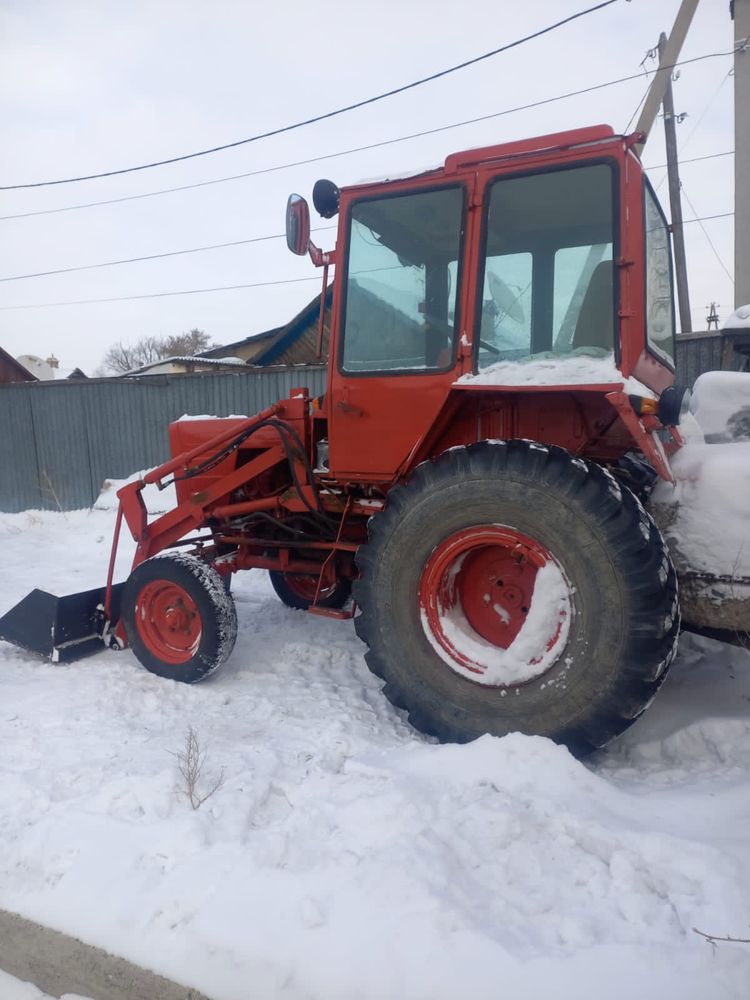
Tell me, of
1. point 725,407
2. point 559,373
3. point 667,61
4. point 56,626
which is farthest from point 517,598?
point 667,61

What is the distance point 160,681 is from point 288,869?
6.47 feet

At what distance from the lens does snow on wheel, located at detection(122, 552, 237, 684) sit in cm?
364

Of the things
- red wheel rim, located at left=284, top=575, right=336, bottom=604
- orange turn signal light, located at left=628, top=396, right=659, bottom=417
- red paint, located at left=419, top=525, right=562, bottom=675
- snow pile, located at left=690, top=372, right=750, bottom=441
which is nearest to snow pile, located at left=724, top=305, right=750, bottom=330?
snow pile, located at left=690, top=372, right=750, bottom=441

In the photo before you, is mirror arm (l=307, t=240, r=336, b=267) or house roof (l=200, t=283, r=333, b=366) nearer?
mirror arm (l=307, t=240, r=336, b=267)

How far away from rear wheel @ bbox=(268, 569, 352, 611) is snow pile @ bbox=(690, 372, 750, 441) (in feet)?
8.27

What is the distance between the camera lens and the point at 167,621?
3.86m

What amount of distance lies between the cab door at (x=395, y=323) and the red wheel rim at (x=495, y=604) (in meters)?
0.63

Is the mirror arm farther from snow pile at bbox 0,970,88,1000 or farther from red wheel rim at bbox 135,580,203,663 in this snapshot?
snow pile at bbox 0,970,88,1000

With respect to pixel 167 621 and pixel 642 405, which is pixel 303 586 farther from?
pixel 642 405

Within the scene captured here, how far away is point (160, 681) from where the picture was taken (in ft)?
12.1

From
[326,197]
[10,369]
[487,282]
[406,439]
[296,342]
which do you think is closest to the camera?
[487,282]

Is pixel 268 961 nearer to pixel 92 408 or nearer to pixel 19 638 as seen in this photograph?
pixel 19 638

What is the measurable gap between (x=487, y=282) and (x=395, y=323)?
51 centimetres

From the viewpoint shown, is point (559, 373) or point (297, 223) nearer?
point (559, 373)
